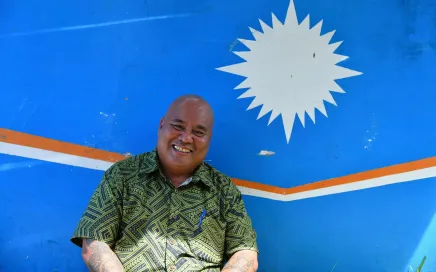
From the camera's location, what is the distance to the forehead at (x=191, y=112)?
1964mm

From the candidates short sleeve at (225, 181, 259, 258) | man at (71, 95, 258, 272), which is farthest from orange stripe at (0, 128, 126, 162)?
short sleeve at (225, 181, 259, 258)

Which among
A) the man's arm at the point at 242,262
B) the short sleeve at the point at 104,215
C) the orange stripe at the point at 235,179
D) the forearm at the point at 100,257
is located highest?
the orange stripe at the point at 235,179

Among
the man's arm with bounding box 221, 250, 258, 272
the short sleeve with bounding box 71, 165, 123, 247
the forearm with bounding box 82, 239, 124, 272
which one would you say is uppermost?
the short sleeve with bounding box 71, 165, 123, 247

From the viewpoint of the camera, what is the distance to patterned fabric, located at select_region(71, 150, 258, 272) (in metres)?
1.86

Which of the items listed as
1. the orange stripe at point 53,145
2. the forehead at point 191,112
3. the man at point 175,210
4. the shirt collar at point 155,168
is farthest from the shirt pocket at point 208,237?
the orange stripe at point 53,145

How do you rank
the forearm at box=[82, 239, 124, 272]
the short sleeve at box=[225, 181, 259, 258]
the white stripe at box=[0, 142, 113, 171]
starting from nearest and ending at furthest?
the forearm at box=[82, 239, 124, 272] < the short sleeve at box=[225, 181, 259, 258] < the white stripe at box=[0, 142, 113, 171]

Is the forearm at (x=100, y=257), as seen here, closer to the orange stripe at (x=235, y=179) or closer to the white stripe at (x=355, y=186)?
the orange stripe at (x=235, y=179)

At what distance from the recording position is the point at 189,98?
200cm

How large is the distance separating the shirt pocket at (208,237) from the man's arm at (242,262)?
0.27ft

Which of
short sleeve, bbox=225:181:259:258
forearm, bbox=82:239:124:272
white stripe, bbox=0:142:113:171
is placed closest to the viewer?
forearm, bbox=82:239:124:272

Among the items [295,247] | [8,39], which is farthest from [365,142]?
[8,39]

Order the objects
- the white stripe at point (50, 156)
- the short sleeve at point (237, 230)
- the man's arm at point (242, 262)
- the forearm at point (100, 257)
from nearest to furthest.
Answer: the forearm at point (100, 257) → the man's arm at point (242, 262) → the short sleeve at point (237, 230) → the white stripe at point (50, 156)

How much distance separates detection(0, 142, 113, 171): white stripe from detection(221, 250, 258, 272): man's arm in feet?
2.79

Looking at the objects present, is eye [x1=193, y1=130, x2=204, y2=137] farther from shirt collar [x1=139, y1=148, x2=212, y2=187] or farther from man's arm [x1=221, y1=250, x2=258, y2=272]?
man's arm [x1=221, y1=250, x2=258, y2=272]
